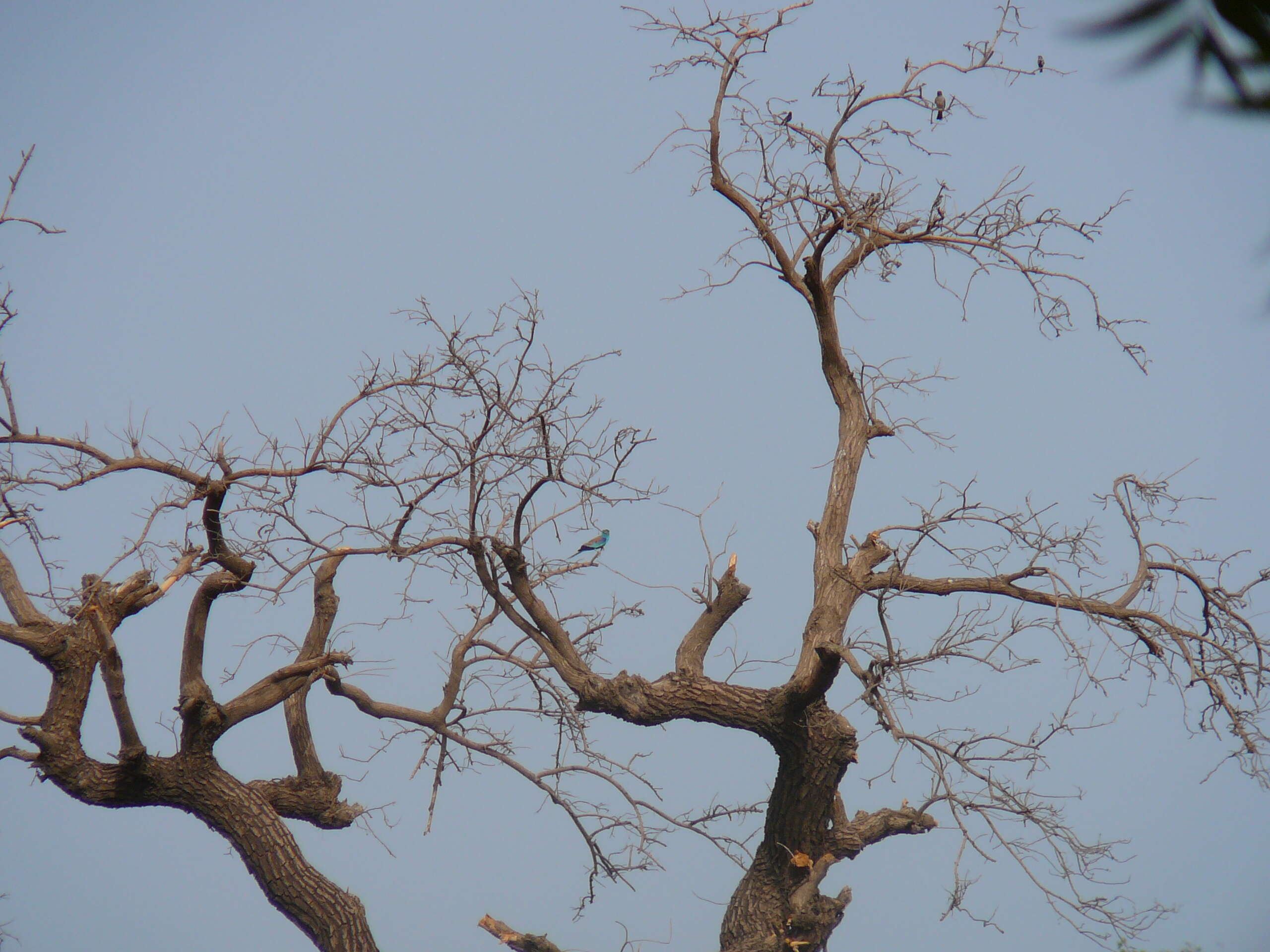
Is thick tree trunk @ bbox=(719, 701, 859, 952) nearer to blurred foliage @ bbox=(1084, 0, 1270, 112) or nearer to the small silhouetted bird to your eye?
the small silhouetted bird

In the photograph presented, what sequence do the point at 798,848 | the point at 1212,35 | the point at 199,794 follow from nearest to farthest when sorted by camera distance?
the point at 1212,35
the point at 199,794
the point at 798,848

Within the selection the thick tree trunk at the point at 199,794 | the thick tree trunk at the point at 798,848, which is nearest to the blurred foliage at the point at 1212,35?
the thick tree trunk at the point at 798,848

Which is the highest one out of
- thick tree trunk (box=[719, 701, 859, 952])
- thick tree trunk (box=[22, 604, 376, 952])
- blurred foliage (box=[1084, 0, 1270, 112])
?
thick tree trunk (box=[719, 701, 859, 952])

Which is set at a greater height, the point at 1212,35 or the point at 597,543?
the point at 597,543

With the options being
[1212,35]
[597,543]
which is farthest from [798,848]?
[1212,35]

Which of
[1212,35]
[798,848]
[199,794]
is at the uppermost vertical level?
[798,848]

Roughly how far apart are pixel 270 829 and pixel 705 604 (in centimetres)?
253

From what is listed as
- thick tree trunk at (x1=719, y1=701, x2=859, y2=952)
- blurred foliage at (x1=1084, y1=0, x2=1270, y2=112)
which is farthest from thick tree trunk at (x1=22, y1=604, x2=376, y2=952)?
blurred foliage at (x1=1084, y1=0, x2=1270, y2=112)

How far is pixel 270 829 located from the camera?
5.62 meters

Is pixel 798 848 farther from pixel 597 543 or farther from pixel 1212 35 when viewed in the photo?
pixel 1212 35

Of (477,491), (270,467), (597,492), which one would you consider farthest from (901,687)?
(270,467)

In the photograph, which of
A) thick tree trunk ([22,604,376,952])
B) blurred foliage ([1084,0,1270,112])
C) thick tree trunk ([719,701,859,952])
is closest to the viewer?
blurred foliage ([1084,0,1270,112])

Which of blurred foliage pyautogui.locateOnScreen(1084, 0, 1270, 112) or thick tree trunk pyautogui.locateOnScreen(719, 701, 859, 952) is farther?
thick tree trunk pyautogui.locateOnScreen(719, 701, 859, 952)

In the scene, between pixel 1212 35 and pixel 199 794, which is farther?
pixel 199 794
